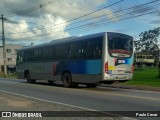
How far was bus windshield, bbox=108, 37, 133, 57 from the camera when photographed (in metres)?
22.0

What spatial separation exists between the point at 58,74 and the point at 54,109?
14.2 m

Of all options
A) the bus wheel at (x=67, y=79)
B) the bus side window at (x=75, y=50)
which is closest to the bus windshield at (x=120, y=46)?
the bus side window at (x=75, y=50)

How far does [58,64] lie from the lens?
88.1 feet

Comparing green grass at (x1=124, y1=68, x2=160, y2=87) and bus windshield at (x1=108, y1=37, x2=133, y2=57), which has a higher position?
bus windshield at (x1=108, y1=37, x2=133, y2=57)

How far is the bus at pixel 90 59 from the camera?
71.8 feet

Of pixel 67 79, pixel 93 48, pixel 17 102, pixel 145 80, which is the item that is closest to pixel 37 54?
pixel 67 79

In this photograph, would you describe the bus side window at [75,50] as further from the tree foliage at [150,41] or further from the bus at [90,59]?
the tree foliage at [150,41]

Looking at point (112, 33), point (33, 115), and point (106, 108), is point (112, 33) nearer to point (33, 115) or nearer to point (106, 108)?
point (106, 108)

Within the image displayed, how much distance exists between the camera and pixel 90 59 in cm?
2281

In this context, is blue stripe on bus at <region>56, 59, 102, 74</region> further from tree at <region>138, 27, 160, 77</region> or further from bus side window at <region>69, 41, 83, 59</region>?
tree at <region>138, 27, 160, 77</region>

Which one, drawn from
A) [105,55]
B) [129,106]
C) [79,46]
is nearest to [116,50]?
[105,55]

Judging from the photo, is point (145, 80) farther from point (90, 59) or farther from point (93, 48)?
point (93, 48)

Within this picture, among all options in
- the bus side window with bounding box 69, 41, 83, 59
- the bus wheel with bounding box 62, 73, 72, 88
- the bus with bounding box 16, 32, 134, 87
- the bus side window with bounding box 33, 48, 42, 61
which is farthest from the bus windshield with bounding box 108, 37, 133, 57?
the bus side window with bounding box 33, 48, 42, 61

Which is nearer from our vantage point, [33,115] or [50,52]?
[33,115]
